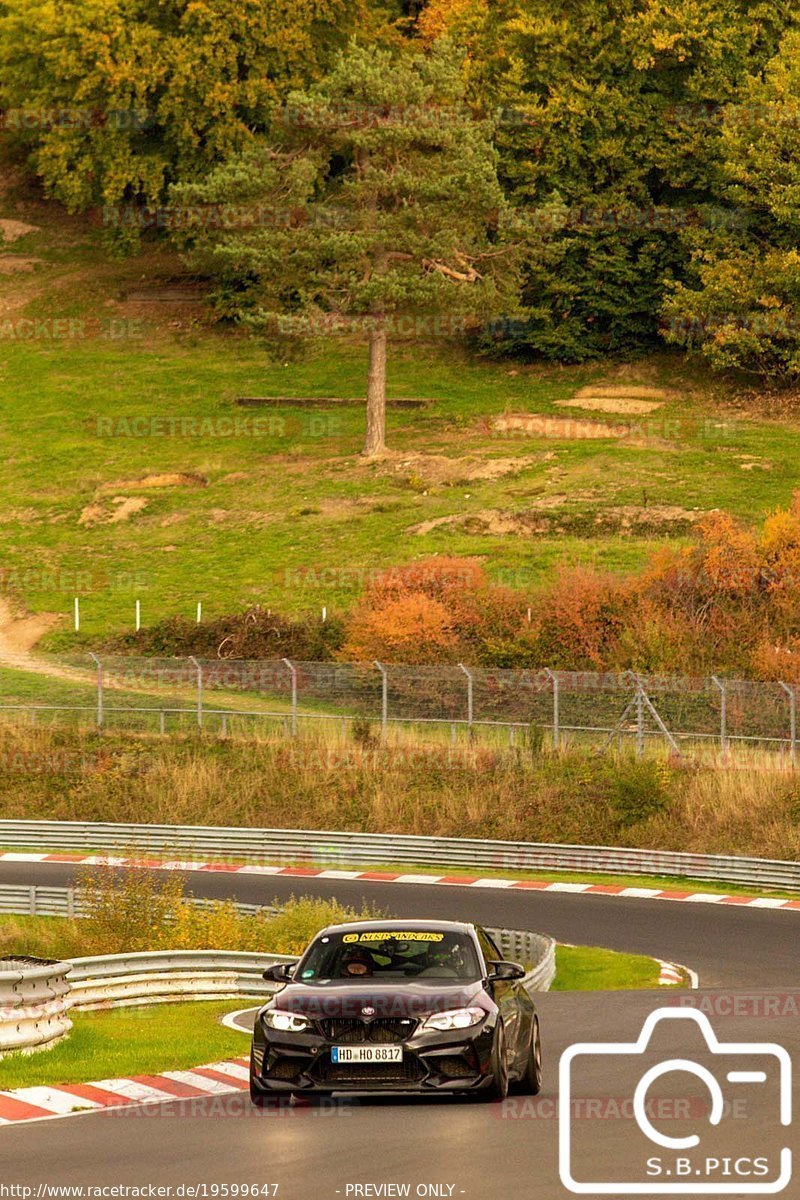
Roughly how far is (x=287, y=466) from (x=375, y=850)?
116 ft

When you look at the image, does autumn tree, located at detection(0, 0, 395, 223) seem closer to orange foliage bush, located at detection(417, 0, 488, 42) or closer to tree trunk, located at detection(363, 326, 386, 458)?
orange foliage bush, located at detection(417, 0, 488, 42)

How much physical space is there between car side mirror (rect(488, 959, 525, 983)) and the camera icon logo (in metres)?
0.93

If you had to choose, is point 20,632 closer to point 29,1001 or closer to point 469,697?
point 469,697

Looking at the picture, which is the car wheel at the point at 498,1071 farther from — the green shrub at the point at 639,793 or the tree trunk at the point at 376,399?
the tree trunk at the point at 376,399

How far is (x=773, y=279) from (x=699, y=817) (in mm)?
37441

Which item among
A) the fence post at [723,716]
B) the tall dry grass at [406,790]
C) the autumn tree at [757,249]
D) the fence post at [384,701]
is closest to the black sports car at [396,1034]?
the tall dry grass at [406,790]

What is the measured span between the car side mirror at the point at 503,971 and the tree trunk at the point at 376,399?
5806 cm

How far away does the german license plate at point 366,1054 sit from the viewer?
14586 millimetres

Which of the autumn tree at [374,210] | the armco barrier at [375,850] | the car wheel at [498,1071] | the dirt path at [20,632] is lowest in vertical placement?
the dirt path at [20,632]

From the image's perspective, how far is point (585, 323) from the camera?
82.2m

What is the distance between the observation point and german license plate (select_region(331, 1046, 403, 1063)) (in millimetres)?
14586

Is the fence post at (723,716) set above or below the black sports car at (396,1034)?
below

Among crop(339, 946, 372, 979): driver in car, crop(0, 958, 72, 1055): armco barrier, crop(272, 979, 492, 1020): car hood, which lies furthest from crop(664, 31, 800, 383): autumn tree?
crop(272, 979, 492, 1020): car hood

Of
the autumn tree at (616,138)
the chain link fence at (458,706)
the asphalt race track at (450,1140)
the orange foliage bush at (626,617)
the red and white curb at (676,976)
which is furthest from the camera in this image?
the autumn tree at (616,138)
